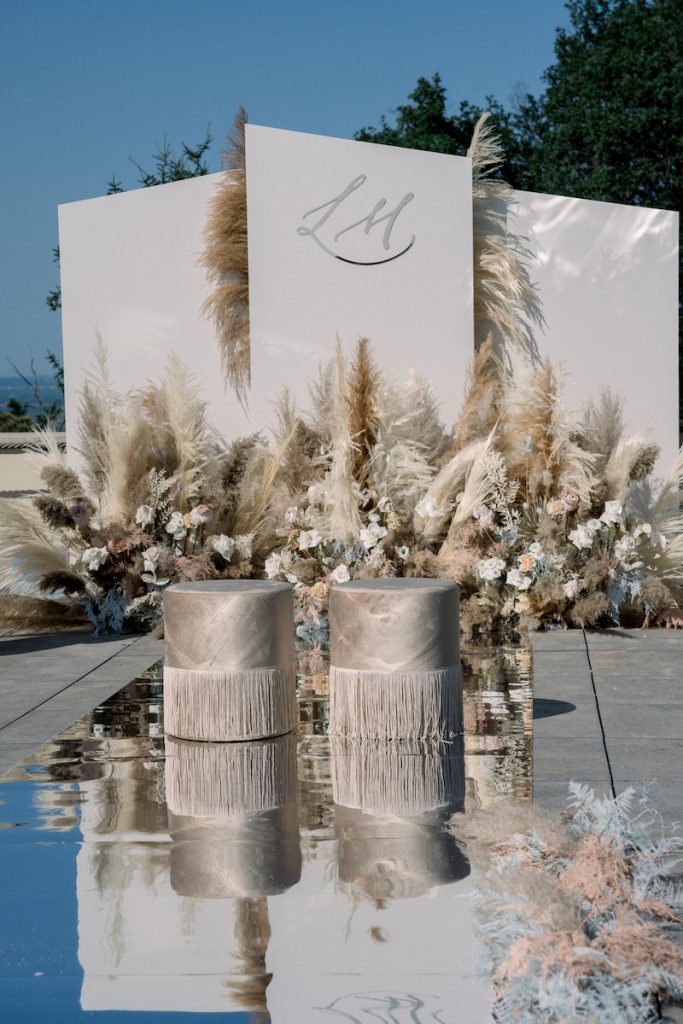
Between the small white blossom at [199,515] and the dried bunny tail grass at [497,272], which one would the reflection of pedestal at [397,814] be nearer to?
the small white blossom at [199,515]

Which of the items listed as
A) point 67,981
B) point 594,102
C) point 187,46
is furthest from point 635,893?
point 187,46

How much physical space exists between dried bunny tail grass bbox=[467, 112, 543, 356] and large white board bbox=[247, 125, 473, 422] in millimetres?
120

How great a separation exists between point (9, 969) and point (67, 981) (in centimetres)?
15

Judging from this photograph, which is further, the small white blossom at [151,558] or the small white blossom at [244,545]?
the small white blossom at [244,545]

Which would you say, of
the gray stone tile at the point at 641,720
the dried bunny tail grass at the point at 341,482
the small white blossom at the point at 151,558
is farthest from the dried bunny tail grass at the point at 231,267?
the gray stone tile at the point at 641,720

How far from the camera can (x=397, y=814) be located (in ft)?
14.4

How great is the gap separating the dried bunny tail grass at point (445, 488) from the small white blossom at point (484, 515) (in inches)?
1.6

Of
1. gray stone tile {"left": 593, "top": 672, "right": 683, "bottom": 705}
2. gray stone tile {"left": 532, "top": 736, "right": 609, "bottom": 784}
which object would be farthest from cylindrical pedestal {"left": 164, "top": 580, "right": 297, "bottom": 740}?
gray stone tile {"left": 593, "top": 672, "right": 683, "bottom": 705}

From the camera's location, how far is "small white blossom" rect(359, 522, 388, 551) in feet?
25.1

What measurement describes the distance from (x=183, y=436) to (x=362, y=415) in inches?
40.5

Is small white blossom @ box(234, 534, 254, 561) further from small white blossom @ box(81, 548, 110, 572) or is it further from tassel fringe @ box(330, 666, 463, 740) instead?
tassel fringe @ box(330, 666, 463, 740)

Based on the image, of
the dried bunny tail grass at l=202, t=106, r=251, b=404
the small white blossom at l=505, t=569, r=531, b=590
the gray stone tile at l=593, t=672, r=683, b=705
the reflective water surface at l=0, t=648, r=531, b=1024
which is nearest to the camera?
the reflective water surface at l=0, t=648, r=531, b=1024

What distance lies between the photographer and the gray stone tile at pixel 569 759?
4.70m

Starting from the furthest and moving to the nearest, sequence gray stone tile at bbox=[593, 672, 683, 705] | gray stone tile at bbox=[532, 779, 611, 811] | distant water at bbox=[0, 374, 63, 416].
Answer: distant water at bbox=[0, 374, 63, 416] < gray stone tile at bbox=[593, 672, 683, 705] < gray stone tile at bbox=[532, 779, 611, 811]
